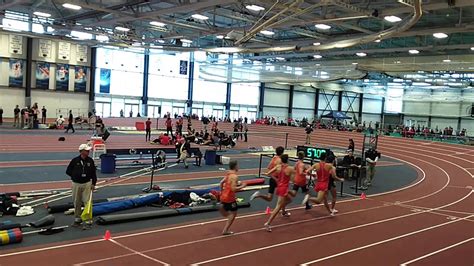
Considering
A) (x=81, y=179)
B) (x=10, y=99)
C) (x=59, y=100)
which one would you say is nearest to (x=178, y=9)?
(x=81, y=179)

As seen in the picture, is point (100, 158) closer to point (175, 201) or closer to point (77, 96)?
point (175, 201)

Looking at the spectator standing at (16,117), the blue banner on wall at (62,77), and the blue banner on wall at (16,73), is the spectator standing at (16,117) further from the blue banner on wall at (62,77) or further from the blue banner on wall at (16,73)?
the blue banner on wall at (62,77)

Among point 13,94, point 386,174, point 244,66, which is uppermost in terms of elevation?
point 244,66

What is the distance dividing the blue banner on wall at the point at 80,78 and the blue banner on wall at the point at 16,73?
533cm

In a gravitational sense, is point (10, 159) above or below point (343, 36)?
below

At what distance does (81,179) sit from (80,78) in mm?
38655

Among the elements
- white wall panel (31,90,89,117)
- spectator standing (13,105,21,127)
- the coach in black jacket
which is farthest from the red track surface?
white wall panel (31,90,89,117)

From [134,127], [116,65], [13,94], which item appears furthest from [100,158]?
[116,65]

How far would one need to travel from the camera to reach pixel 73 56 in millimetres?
44062

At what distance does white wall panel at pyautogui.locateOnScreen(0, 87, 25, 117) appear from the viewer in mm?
39969

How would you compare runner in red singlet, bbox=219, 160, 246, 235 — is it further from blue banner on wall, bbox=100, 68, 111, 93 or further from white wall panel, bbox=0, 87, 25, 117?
blue banner on wall, bbox=100, 68, 111, 93

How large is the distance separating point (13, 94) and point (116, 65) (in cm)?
1191

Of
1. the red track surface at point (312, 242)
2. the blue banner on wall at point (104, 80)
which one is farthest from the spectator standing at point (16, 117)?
the red track surface at point (312, 242)

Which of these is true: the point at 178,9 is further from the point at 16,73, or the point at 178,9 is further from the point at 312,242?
the point at 16,73
